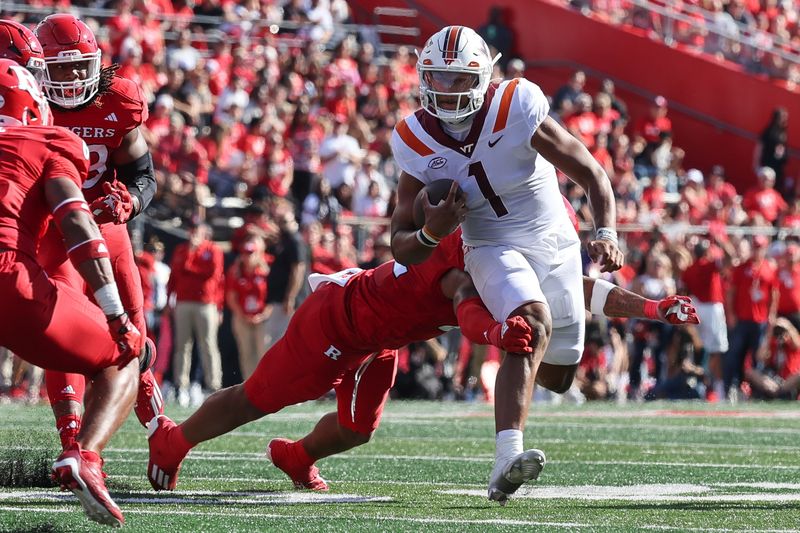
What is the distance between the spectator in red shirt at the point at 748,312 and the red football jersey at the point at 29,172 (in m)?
10.4

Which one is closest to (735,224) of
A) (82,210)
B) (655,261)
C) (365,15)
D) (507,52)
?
(655,261)

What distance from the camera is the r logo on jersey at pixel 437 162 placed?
5.59 meters

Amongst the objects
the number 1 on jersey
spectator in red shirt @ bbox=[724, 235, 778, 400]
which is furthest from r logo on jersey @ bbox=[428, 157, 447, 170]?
spectator in red shirt @ bbox=[724, 235, 778, 400]

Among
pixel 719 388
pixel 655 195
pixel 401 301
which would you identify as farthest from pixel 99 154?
pixel 655 195

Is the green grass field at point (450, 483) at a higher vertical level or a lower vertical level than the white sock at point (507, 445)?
lower

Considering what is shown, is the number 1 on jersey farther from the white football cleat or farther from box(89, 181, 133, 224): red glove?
box(89, 181, 133, 224): red glove

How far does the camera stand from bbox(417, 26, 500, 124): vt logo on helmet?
550cm

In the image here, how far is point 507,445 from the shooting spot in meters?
4.92

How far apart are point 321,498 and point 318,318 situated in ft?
2.38

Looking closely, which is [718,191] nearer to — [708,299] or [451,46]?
[708,299]

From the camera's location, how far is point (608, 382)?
13.7m

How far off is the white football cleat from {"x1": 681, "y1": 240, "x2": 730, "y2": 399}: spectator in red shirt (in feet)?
30.8

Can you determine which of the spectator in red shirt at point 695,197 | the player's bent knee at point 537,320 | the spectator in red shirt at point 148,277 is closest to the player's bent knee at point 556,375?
the player's bent knee at point 537,320

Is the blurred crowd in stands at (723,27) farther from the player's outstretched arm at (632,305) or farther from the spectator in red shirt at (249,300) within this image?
the player's outstretched arm at (632,305)
